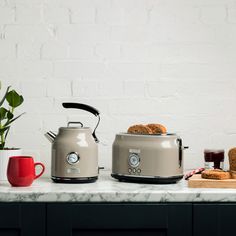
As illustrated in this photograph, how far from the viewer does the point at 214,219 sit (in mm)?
1726

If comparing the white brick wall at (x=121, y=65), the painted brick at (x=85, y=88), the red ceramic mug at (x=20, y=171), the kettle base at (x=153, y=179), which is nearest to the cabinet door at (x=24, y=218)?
the red ceramic mug at (x=20, y=171)

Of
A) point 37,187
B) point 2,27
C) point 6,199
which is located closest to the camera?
point 6,199

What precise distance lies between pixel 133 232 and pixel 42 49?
102cm

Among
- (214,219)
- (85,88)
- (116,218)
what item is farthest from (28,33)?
(214,219)

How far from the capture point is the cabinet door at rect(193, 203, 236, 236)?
5.66 ft

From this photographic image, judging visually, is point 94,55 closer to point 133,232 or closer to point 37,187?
point 37,187

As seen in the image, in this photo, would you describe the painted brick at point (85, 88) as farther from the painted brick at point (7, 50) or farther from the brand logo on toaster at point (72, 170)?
the brand logo on toaster at point (72, 170)

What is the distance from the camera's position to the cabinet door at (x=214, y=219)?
5.66ft

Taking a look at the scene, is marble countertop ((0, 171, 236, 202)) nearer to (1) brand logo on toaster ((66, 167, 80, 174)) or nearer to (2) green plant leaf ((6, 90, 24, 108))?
(1) brand logo on toaster ((66, 167, 80, 174))

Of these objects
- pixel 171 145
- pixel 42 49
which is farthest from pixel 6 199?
pixel 42 49

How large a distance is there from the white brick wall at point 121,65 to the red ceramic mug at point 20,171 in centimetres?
56

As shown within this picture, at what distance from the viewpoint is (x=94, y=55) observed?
239cm

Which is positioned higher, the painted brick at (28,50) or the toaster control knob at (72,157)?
the painted brick at (28,50)

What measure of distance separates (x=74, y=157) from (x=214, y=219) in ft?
1.77
